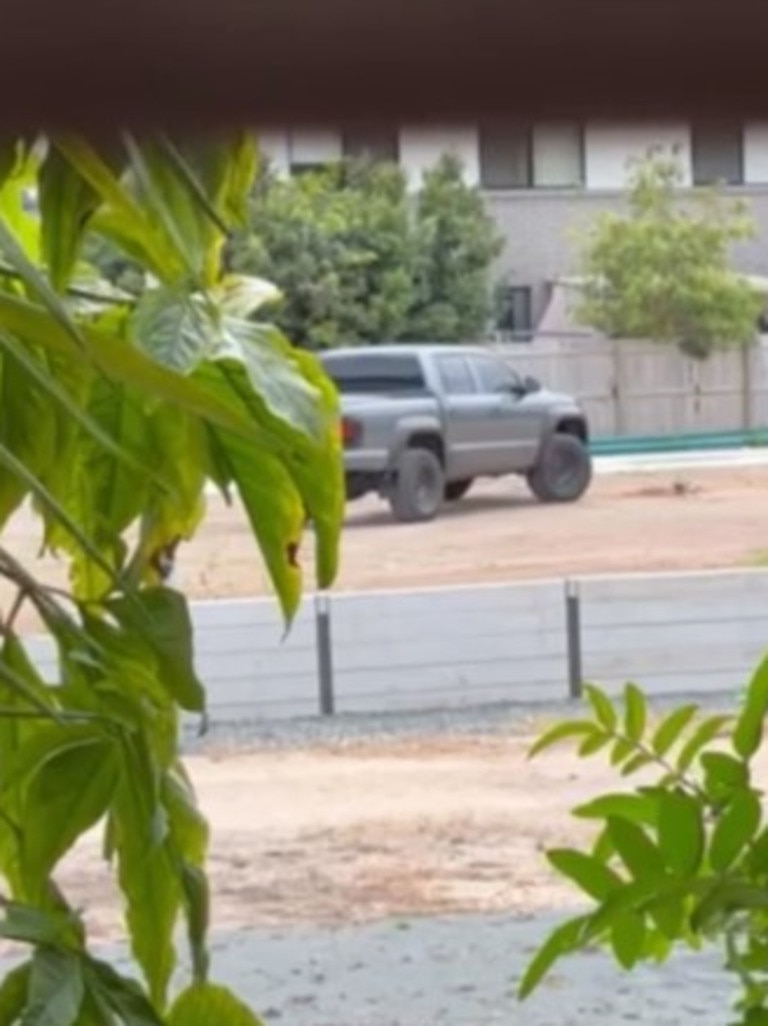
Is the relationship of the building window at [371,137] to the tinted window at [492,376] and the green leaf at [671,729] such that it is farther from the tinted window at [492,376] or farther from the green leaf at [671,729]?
the tinted window at [492,376]

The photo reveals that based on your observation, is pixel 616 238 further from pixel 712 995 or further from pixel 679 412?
pixel 712 995

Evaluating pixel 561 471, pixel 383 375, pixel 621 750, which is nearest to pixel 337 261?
pixel 561 471

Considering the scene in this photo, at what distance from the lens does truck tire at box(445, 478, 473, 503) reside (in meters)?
12.8

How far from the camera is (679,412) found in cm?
1562

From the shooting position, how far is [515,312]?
16.8 metres

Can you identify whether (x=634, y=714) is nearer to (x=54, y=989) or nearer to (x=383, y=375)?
(x=54, y=989)

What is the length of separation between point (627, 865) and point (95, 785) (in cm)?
16

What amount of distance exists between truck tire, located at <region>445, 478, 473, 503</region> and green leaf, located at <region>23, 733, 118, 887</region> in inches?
483

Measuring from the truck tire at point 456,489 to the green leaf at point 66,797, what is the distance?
12.3 m

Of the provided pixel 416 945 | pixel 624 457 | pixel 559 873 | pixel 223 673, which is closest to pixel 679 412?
pixel 624 457

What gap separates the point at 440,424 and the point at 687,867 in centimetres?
1117

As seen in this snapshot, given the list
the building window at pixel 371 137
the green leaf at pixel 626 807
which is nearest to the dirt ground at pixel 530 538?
the green leaf at pixel 626 807

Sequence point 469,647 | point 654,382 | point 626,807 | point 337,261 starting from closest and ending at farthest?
point 626,807 → point 469,647 → point 337,261 → point 654,382

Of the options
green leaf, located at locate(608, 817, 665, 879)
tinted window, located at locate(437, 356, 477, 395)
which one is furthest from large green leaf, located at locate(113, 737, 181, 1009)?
tinted window, located at locate(437, 356, 477, 395)
